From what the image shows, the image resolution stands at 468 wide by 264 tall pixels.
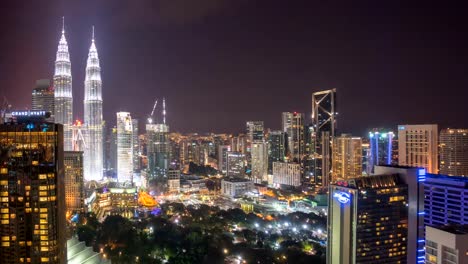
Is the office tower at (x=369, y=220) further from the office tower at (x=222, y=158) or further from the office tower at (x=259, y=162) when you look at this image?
the office tower at (x=222, y=158)

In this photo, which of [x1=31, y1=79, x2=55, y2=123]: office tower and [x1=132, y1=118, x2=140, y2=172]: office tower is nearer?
[x1=31, y1=79, x2=55, y2=123]: office tower

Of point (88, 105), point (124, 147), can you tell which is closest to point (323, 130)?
point (124, 147)

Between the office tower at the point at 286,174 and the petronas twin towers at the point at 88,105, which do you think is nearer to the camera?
the petronas twin towers at the point at 88,105

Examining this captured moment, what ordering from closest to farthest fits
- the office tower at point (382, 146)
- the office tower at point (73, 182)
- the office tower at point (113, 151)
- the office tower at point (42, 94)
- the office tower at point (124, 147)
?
1. the office tower at point (73, 182)
2. the office tower at point (382, 146)
3. the office tower at point (42, 94)
4. the office tower at point (124, 147)
5. the office tower at point (113, 151)

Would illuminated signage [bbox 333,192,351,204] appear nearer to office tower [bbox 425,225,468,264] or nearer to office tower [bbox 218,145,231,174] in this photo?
office tower [bbox 425,225,468,264]

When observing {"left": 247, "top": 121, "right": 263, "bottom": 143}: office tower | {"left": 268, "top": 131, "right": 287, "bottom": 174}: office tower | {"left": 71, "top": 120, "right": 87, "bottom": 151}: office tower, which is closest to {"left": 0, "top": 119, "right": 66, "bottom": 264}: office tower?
{"left": 71, "top": 120, "right": 87, "bottom": 151}: office tower

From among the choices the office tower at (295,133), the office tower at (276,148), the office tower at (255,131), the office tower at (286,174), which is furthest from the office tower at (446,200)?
the office tower at (255,131)

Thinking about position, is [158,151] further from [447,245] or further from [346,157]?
[447,245]

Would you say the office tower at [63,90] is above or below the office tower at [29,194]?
above
